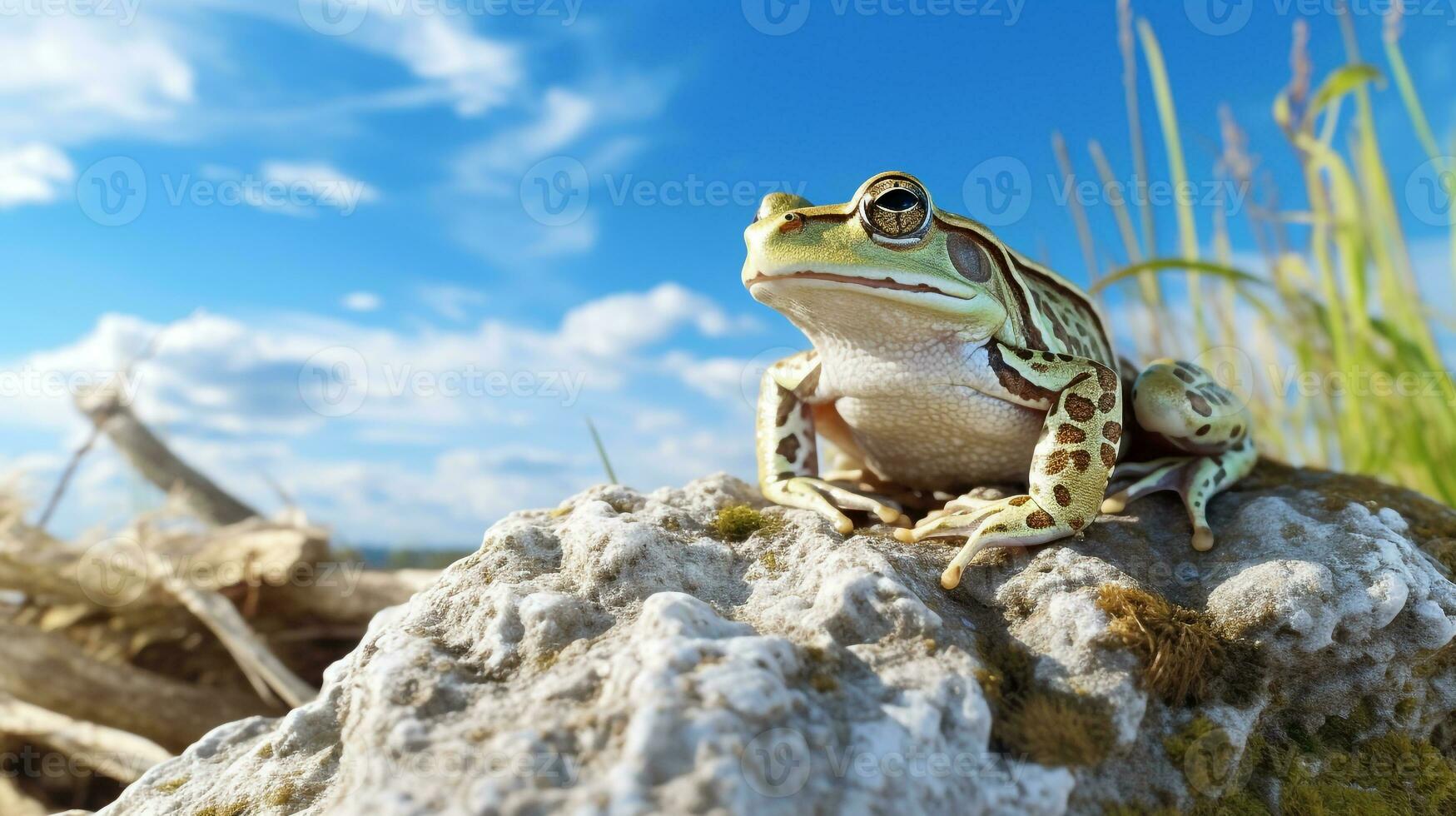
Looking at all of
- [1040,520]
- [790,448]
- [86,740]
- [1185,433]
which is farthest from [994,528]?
[86,740]

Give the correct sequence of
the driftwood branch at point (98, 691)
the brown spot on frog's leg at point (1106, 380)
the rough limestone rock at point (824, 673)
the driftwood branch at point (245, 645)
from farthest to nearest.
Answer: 1. the driftwood branch at point (98, 691)
2. the driftwood branch at point (245, 645)
3. the brown spot on frog's leg at point (1106, 380)
4. the rough limestone rock at point (824, 673)

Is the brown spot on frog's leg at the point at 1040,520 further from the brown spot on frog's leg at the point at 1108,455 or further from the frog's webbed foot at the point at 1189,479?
the frog's webbed foot at the point at 1189,479

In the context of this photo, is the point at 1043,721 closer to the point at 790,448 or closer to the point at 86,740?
the point at 790,448

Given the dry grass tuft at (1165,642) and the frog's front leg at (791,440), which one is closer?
the dry grass tuft at (1165,642)

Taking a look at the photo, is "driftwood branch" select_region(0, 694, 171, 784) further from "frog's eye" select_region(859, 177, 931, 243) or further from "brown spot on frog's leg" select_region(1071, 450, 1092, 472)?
"brown spot on frog's leg" select_region(1071, 450, 1092, 472)

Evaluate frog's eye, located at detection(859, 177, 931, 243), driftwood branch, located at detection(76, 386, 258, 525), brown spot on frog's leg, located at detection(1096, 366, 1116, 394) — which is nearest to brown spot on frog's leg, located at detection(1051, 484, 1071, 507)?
brown spot on frog's leg, located at detection(1096, 366, 1116, 394)

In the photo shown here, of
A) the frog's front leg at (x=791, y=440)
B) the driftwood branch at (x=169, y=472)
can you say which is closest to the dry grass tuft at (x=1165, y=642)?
the frog's front leg at (x=791, y=440)
